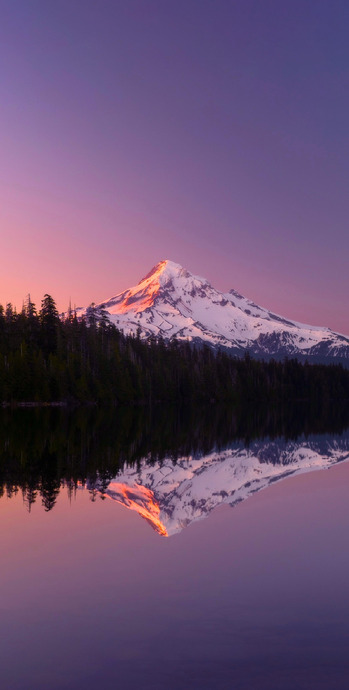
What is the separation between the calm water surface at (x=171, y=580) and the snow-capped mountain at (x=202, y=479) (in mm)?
161

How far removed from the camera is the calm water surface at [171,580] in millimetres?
11844

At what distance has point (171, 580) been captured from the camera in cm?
1712

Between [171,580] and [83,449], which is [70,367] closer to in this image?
[83,449]

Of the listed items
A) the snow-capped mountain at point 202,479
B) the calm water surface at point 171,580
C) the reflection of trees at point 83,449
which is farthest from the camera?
the reflection of trees at point 83,449

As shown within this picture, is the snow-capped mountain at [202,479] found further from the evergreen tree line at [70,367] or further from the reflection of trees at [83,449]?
the evergreen tree line at [70,367]

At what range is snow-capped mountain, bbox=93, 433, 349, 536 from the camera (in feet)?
89.5

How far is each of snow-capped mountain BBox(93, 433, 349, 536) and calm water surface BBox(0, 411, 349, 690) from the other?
0.16 m

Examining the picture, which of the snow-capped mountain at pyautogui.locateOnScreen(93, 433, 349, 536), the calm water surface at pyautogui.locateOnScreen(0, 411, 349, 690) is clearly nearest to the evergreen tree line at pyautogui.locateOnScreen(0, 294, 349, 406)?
the snow-capped mountain at pyautogui.locateOnScreen(93, 433, 349, 536)

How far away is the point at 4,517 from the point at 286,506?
12327 millimetres

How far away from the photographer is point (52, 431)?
6462cm

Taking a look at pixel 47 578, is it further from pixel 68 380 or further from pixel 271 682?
pixel 68 380

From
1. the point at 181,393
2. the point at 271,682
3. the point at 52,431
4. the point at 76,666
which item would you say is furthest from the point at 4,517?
the point at 181,393

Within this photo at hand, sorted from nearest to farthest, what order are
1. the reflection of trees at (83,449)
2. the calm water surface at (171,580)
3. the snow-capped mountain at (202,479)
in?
the calm water surface at (171,580), the snow-capped mountain at (202,479), the reflection of trees at (83,449)

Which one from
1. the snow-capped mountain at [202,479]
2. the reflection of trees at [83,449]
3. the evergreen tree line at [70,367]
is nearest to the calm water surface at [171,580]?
the snow-capped mountain at [202,479]
